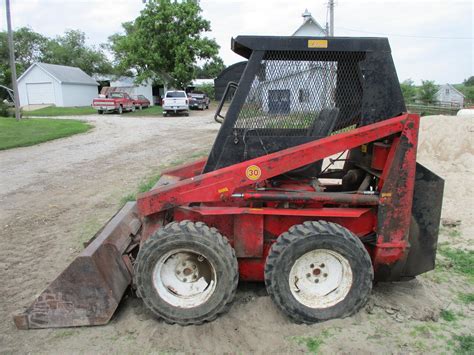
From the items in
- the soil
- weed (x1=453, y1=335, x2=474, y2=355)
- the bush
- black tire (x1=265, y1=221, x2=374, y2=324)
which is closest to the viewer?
weed (x1=453, y1=335, x2=474, y2=355)

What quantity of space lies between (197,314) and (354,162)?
225 cm

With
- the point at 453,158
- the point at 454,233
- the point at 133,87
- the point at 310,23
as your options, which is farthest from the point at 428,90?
the point at 454,233

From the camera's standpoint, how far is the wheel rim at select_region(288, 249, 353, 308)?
11.8 feet

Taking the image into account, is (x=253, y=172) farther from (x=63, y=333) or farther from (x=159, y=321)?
(x=63, y=333)

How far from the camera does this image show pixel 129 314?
12.5 feet

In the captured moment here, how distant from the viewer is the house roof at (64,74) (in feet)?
143

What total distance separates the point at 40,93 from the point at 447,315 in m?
46.8

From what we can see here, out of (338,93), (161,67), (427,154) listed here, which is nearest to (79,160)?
(427,154)

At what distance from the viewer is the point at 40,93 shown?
44.3 m

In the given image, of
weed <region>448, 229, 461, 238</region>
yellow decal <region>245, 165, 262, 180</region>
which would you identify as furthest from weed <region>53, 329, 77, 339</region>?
weed <region>448, 229, 461, 238</region>

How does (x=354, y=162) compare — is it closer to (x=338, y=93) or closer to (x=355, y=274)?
(x=338, y=93)

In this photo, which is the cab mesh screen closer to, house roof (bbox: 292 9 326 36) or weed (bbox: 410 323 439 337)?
weed (bbox: 410 323 439 337)

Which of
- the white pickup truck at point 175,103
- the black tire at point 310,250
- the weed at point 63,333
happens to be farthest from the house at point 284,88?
the white pickup truck at point 175,103

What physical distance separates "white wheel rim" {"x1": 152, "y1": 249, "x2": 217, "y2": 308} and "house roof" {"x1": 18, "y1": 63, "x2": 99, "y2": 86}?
43822 millimetres
